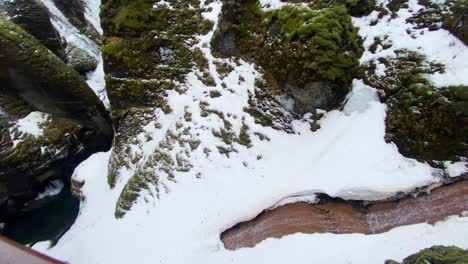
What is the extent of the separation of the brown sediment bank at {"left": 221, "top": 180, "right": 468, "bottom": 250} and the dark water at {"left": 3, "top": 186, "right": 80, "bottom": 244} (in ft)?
24.1

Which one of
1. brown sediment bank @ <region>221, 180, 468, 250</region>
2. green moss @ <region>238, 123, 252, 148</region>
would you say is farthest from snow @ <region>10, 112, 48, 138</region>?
brown sediment bank @ <region>221, 180, 468, 250</region>

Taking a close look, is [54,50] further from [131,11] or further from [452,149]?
[452,149]

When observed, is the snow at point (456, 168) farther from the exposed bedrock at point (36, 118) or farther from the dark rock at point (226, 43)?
the exposed bedrock at point (36, 118)

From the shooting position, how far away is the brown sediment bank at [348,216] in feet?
21.6

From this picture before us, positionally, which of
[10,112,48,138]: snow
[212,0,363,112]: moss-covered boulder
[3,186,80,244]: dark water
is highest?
[212,0,363,112]: moss-covered boulder

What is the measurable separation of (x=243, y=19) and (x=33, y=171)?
9516mm

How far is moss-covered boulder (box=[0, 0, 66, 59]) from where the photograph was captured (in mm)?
15883

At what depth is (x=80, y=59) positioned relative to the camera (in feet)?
63.5

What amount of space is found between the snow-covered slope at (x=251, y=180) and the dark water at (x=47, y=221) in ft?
2.97

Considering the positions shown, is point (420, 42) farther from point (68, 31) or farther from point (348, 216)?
point (68, 31)

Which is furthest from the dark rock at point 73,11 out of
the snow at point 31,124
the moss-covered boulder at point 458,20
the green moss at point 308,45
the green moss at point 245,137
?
the moss-covered boulder at point 458,20

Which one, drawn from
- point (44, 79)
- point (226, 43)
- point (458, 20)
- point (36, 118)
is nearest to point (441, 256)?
point (458, 20)

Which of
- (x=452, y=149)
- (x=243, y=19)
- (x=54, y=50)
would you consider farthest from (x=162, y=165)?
(x=54, y=50)

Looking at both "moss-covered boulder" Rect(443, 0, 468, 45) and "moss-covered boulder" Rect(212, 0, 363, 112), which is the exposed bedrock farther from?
"moss-covered boulder" Rect(443, 0, 468, 45)
